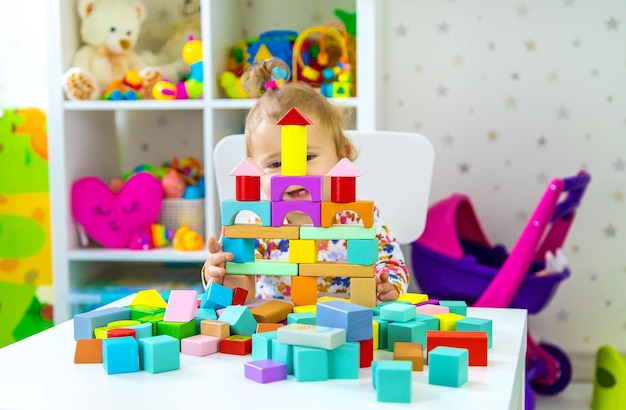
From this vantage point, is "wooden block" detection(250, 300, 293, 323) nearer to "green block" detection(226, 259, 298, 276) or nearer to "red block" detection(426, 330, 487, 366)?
"green block" detection(226, 259, 298, 276)

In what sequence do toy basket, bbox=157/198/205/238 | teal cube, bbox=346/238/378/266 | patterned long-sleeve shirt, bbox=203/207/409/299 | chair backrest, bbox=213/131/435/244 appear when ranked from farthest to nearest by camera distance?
toy basket, bbox=157/198/205/238 → chair backrest, bbox=213/131/435/244 → patterned long-sleeve shirt, bbox=203/207/409/299 → teal cube, bbox=346/238/378/266

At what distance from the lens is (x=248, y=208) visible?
842 mm

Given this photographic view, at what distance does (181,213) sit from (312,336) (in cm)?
132

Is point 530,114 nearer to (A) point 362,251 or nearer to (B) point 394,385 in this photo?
(A) point 362,251

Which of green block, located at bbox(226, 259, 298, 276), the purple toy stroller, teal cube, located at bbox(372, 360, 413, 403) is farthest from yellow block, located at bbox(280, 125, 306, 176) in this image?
the purple toy stroller

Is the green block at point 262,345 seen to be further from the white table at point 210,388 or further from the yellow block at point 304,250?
the yellow block at point 304,250

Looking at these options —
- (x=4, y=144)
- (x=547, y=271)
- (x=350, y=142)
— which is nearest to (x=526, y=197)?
(x=547, y=271)

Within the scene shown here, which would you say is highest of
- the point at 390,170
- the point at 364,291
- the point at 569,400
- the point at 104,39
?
the point at 104,39

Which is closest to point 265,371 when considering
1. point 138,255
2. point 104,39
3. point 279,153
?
point 279,153

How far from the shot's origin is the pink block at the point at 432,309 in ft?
2.72

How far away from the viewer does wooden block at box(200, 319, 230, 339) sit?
0.77 m

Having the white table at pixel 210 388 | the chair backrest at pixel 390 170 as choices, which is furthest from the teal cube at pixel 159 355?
the chair backrest at pixel 390 170

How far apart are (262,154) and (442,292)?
84 centimetres

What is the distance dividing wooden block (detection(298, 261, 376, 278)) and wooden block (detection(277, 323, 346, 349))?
0.47ft
